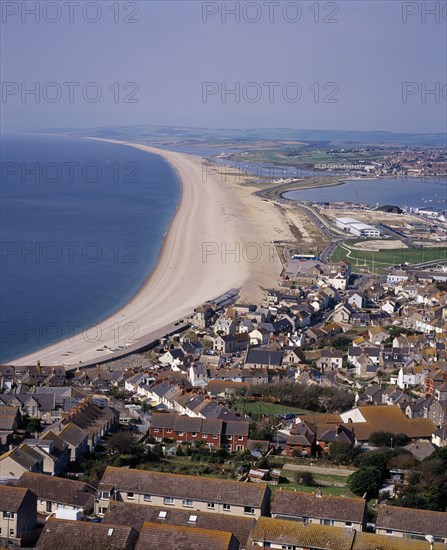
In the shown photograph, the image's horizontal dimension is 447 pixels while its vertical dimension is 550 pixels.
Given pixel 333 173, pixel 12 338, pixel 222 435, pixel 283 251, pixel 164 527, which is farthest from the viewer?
pixel 333 173

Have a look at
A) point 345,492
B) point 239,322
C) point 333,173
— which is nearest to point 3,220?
point 239,322

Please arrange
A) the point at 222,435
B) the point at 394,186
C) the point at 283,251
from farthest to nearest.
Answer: the point at 394,186 → the point at 283,251 → the point at 222,435

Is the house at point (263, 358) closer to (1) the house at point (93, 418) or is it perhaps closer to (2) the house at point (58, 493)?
(1) the house at point (93, 418)

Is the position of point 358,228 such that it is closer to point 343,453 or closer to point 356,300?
point 356,300

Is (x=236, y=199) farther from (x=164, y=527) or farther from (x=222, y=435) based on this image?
(x=164, y=527)

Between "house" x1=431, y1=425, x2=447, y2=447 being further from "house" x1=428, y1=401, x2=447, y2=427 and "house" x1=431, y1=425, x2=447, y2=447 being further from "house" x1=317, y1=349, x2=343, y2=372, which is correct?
"house" x1=317, y1=349, x2=343, y2=372

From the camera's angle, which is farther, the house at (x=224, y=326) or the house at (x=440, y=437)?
the house at (x=224, y=326)

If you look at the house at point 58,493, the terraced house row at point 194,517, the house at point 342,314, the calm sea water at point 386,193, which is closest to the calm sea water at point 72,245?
the house at point 342,314

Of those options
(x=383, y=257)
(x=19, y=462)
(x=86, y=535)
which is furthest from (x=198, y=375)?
(x=383, y=257)
